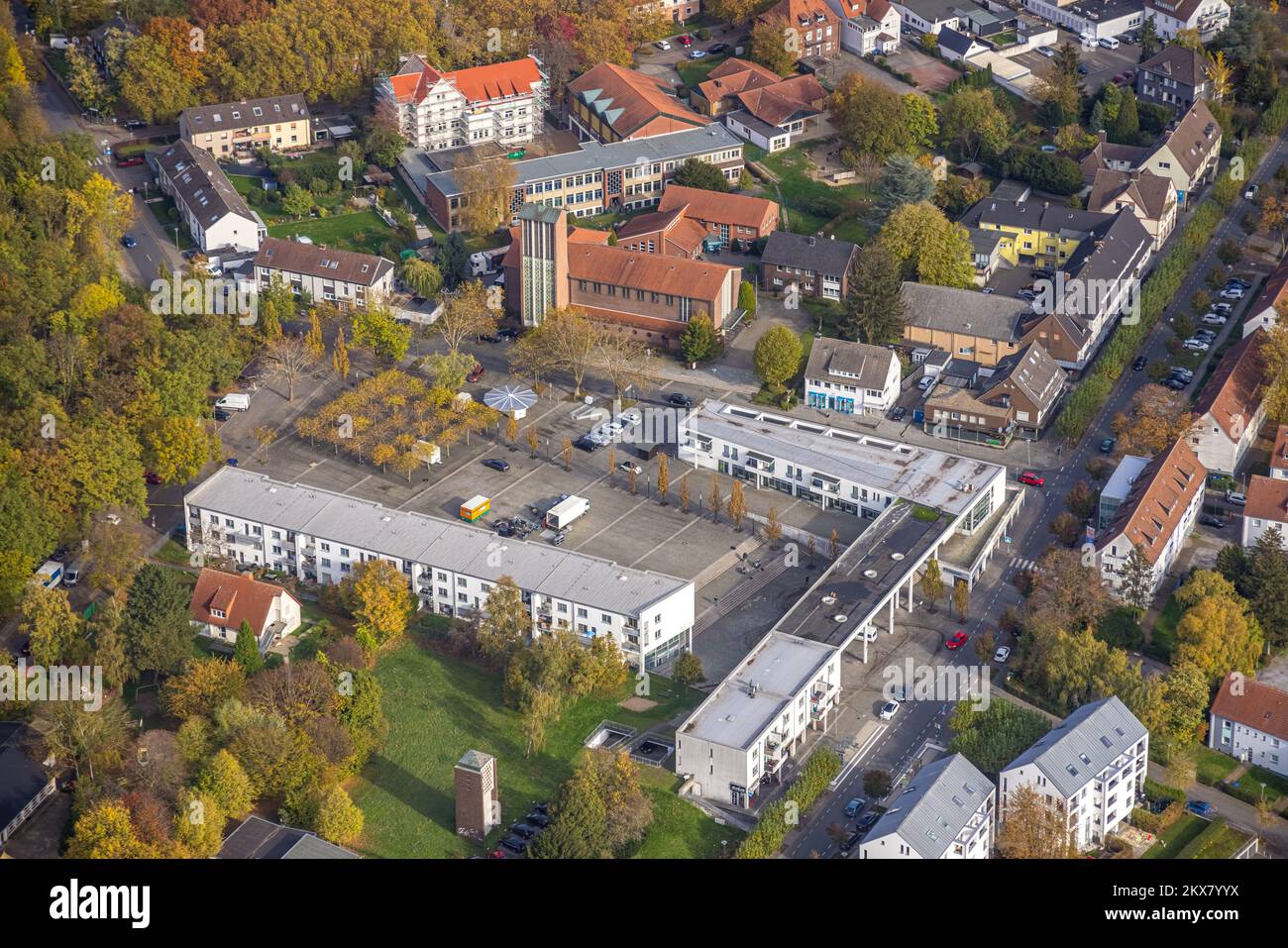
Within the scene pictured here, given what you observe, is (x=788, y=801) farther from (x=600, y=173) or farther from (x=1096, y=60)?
(x=1096, y=60)

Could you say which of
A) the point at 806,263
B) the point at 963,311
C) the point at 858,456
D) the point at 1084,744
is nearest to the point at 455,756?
the point at 1084,744

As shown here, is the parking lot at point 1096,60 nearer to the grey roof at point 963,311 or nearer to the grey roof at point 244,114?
the grey roof at point 963,311

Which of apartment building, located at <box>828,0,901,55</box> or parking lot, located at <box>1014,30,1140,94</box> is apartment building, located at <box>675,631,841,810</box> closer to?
parking lot, located at <box>1014,30,1140,94</box>

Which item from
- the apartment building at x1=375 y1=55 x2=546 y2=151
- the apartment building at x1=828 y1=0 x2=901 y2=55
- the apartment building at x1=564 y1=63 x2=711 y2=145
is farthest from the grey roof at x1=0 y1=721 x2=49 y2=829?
the apartment building at x1=828 y1=0 x2=901 y2=55

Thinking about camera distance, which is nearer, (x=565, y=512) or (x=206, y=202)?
(x=565, y=512)

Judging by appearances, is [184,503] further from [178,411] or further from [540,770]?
[540,770]

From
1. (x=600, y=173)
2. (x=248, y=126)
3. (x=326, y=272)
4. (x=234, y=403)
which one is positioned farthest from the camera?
(x=248, y=126)
